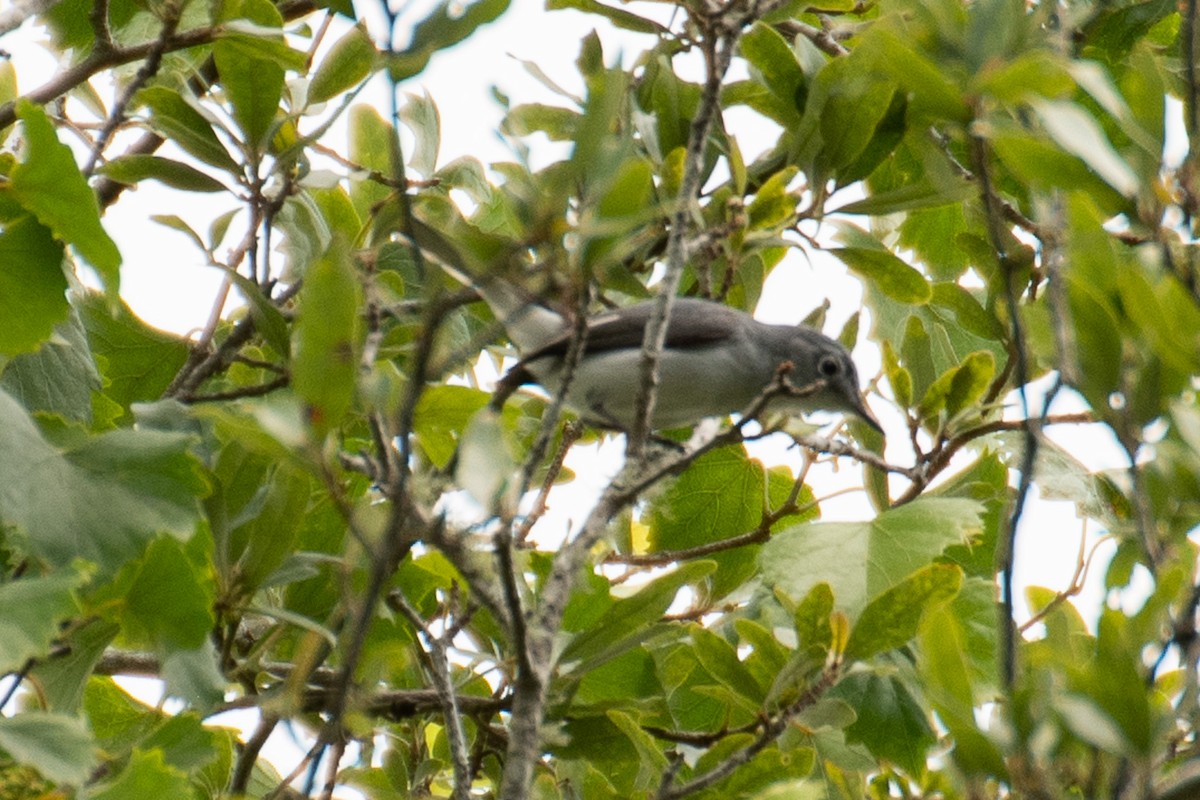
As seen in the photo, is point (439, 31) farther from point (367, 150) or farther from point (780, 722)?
point (367, 150)

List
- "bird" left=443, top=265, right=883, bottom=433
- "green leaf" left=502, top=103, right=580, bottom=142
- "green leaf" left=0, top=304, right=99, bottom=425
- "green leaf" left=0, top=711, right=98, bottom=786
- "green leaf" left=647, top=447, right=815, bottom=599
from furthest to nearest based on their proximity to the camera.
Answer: "bird" left=443, top=265, right=883, bottom=433
"green leaf" left=647, top=447, right=815, bottom=599
"green leaf" left=502, top=103, right=580, bottom=142
"green leaf" left=0, top=304, right=99, bottom=425
"green leaf" left=0, top=711, right=98, bottom=786

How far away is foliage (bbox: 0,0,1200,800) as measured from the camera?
152 centimetres

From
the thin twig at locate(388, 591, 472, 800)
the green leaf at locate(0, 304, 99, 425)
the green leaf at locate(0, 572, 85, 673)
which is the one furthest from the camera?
the green leaf at locate(0, 304, 99, 425)

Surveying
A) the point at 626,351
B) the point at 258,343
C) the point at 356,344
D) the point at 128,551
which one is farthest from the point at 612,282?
the point at 626,351

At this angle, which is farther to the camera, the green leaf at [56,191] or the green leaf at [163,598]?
the green leaf at [56,191]

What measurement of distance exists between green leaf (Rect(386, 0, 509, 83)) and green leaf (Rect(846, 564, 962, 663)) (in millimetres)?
1293

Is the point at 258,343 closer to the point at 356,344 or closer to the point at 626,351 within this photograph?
the point at 626,351

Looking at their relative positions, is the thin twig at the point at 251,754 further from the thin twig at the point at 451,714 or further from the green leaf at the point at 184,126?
the green leaf at the point at 184,126

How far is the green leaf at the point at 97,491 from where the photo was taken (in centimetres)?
221

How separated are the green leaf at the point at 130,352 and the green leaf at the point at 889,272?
175 cm

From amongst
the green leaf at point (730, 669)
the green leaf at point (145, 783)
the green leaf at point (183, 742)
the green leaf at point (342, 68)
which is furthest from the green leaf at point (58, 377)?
the green leaf at point (730, 669)

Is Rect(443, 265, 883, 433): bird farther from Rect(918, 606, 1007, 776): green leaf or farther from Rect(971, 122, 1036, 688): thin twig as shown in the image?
Rect(918, 606, 1007, 776): green leaf

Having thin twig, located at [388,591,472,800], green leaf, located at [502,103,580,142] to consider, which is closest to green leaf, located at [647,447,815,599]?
green leaf, located at [502,103,580,142]

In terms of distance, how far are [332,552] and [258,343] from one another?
3.78ft
